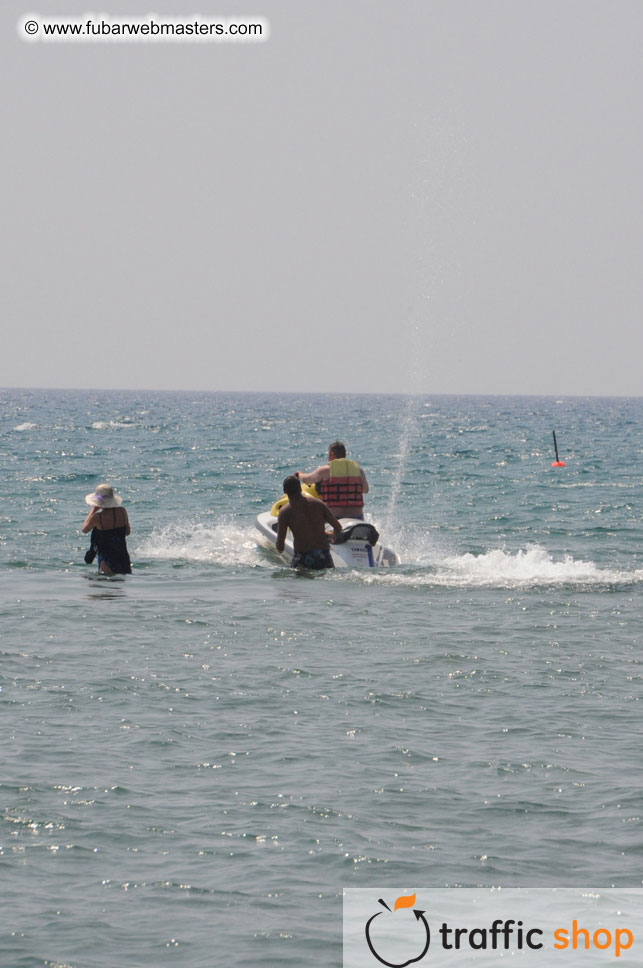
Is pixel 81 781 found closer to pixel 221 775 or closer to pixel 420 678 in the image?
pixel 221 775

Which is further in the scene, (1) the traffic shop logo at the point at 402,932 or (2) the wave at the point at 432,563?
(2) the wave at the point at 432,563

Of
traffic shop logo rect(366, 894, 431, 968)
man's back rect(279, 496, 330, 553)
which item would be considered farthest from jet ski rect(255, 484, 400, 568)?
traffic shop logo rect(366, 894, 431, 968)

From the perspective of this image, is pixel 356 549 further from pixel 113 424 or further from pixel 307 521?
pixel 113 424

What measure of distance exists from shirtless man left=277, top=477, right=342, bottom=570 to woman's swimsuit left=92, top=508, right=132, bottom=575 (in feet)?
6.42

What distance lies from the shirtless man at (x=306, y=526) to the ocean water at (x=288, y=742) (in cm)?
36

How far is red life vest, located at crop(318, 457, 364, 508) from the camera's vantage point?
1702 cm

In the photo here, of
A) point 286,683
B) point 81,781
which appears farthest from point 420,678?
point 81,781

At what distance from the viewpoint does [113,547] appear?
1555cm

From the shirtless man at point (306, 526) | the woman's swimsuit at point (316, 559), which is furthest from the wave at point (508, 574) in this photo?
the shirtless man at point (306, 526)

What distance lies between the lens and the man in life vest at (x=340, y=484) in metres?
17.0

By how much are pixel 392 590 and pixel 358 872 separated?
8.83 meters

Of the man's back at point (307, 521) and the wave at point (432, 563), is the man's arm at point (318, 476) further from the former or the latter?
the wave at point (432, 563)

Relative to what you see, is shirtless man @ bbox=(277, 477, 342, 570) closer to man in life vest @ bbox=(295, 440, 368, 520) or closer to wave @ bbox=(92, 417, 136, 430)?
man in life vest @ bbox=(295, 440, 368, 520)

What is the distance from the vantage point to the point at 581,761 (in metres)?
7.89
